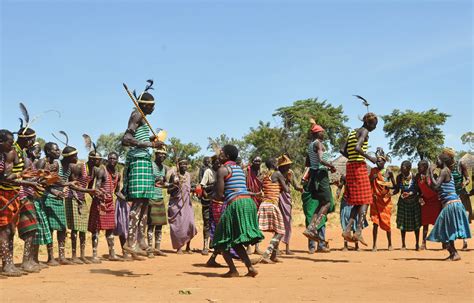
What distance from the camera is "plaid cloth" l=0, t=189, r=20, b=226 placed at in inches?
290

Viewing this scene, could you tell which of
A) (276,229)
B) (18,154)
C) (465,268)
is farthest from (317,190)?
(18,154)

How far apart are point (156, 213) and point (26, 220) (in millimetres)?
4095

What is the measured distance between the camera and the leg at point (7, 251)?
7.46 meters

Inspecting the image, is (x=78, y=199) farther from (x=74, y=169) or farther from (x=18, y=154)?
(x=18, y=154)

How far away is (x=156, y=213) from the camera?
11.7 m

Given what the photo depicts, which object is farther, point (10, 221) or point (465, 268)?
point (465, 268)

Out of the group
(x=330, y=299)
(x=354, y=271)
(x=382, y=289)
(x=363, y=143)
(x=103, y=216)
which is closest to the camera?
(x=330, y=299)

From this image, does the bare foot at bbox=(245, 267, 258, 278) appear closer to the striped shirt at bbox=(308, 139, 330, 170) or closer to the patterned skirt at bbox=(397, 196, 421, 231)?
the striped shirt at bbox=(308, 139, 330, 170)

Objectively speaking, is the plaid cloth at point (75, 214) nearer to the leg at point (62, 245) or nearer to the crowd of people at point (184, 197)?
the crowd of people at point (184, 197)

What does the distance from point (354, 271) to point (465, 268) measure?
5.52 feet

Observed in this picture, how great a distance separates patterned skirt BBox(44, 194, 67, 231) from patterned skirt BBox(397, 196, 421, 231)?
7011mm

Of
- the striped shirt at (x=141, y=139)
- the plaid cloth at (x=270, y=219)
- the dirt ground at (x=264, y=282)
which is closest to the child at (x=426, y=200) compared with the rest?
the dirt ground at (x=264, y=282)

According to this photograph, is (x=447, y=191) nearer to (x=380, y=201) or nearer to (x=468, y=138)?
(x=380, y=201)

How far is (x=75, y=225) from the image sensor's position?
955 centimetres
